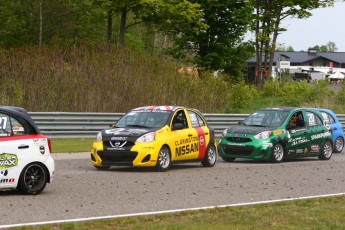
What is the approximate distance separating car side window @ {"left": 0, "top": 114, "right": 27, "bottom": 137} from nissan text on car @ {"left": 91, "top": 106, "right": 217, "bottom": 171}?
203 inches

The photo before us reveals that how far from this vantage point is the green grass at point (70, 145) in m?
24.2

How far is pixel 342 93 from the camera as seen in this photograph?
44.8 metres

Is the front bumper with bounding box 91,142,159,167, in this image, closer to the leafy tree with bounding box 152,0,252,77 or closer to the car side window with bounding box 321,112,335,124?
the car side window with bounding box 321,112,335,124

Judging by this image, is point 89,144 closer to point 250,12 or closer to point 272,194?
point 272,194

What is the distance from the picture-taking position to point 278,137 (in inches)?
887

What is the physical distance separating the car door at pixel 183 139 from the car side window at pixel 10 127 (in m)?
6.32

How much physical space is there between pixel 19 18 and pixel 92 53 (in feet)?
77.0

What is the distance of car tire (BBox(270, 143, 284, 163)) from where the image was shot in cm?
2241

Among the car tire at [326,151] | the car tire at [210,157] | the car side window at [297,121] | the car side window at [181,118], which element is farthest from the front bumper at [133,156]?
the car tire at [326,151]

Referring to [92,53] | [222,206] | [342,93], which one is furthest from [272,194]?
[342,93]

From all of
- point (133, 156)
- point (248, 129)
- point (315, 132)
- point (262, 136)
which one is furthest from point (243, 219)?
point (315, 132)

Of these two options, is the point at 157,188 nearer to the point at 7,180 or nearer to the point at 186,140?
the point at 7,180

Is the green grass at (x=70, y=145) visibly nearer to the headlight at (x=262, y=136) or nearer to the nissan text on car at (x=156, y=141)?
the nissan text on car at (x=156, y=141)

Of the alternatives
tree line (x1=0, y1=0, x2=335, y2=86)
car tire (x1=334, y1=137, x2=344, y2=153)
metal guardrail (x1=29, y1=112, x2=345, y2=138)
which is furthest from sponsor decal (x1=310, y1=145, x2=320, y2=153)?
tree line (x1=0, y1=0, x2=335, y2=86)
